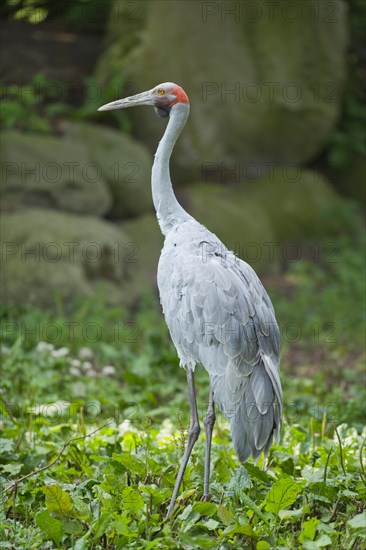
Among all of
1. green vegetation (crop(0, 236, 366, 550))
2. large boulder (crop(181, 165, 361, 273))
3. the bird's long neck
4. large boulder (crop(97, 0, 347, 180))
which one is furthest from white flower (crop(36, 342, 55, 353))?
large boulder (crop(97, 0, 347, 180))

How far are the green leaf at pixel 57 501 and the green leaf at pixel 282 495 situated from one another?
1065 mm

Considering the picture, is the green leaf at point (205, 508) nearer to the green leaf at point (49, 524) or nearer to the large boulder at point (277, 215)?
the green leaf at point (49, 524)

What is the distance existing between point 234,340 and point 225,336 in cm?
6

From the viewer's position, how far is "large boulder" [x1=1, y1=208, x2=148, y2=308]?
8883 millimetres

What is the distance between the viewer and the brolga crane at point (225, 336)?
472 cm

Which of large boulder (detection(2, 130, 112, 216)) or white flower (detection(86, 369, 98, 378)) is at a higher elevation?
large boulder (detection(2, 130, 112, 216))

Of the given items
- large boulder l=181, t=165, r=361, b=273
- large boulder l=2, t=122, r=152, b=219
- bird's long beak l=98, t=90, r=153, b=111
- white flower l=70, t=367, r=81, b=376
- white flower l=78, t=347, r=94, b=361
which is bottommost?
large boulder l=181, t=165, r=361, b=273

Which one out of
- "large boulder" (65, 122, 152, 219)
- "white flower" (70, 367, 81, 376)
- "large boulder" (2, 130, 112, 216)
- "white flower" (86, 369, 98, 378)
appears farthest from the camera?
"large boulder" (65, 122, 152, 219)

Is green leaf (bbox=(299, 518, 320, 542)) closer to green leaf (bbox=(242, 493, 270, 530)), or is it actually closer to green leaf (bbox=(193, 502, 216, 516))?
green leaf (bbox=(242, 493, 270, 530))

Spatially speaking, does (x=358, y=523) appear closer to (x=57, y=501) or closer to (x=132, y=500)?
(x=132, y=500)

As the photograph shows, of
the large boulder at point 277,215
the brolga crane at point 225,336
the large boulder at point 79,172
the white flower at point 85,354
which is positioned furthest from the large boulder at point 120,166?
the brolga crane at point 225,336

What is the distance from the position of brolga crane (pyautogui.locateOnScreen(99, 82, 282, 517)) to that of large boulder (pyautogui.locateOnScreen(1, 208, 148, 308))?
391 centimetres

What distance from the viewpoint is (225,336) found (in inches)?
187

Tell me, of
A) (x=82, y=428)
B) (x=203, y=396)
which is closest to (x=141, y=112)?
(x=203, y=396)
